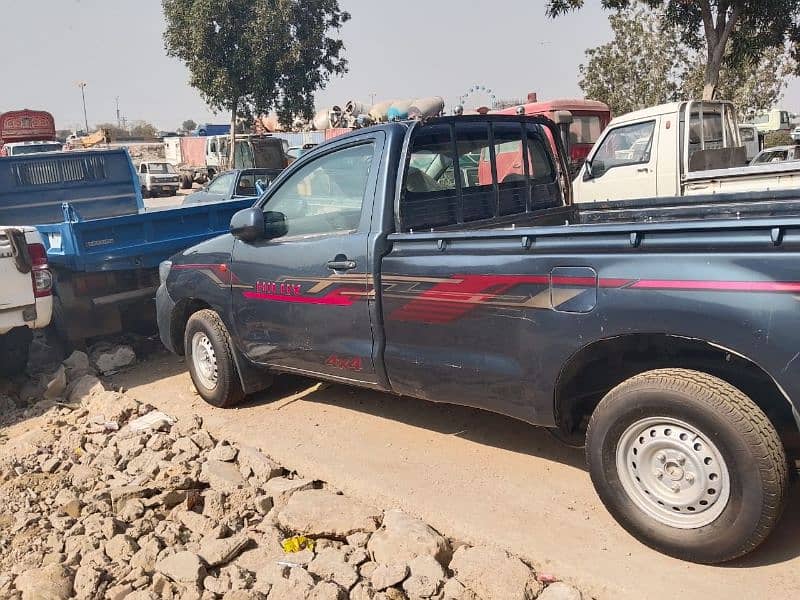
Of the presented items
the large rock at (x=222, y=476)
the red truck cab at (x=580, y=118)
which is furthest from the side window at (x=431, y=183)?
the red truck cab at (x=580, y=118)

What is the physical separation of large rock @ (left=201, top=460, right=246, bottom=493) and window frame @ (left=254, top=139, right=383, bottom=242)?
1.46m

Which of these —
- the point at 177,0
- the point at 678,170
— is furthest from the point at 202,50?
the point at 678,170

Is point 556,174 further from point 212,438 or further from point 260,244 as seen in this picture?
point 212,438

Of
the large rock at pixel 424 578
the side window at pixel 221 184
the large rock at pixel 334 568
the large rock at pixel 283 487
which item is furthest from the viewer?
the side window at pixel 221 184

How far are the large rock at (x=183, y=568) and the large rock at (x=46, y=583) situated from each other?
41cm

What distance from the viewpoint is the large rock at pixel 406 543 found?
10.9 feet

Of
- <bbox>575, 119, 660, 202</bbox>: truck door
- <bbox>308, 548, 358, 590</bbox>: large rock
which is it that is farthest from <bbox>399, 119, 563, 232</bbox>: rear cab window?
<bbox>575, 119, 660, 202</bbox>: truck door

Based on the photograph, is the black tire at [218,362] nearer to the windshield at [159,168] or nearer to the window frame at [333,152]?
the window frame at [333,152]

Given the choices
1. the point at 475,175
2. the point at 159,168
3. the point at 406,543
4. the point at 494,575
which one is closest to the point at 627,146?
the point at 475,175

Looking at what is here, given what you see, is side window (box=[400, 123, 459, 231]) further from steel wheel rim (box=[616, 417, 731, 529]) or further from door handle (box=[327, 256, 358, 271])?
steel wheel rim (box=[616, 417, 731, 529])

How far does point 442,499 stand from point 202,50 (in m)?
20.2

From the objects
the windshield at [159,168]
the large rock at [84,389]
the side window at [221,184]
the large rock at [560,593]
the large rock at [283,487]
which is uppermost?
the windshield at [159,168]

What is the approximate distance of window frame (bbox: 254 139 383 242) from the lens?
427cm

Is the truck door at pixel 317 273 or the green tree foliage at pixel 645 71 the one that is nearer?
the truck door at pixel 317 273
